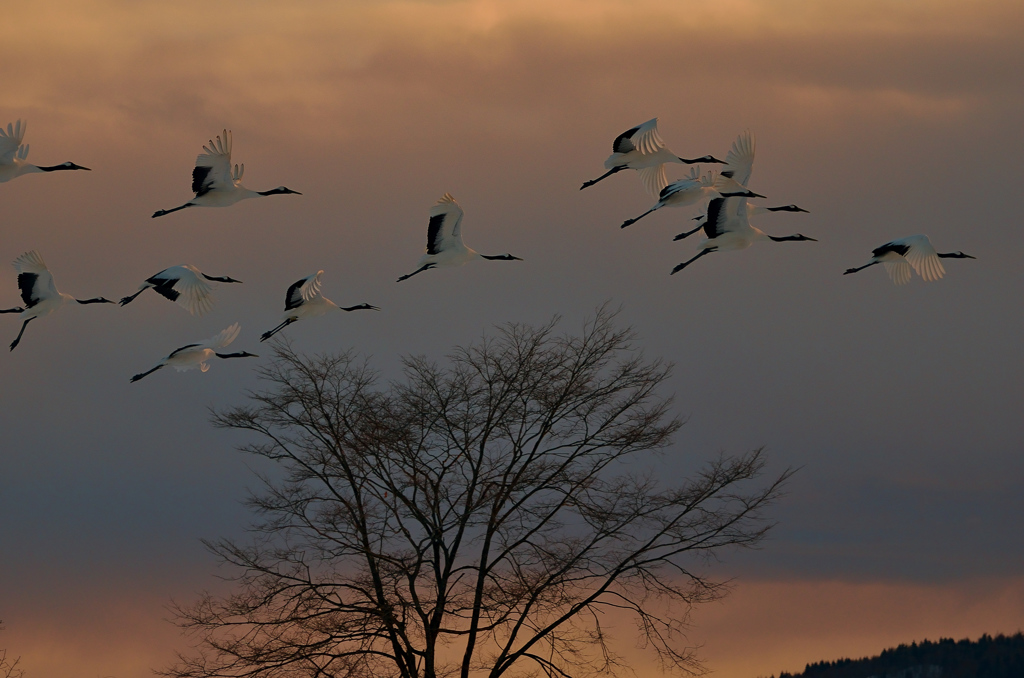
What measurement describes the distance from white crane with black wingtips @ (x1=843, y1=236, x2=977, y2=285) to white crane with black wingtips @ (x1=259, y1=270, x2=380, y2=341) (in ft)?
28.4

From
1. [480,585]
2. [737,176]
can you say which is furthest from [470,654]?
[737,176]

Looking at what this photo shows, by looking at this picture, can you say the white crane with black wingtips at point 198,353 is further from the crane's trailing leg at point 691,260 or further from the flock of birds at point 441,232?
the crane's trailing leg at point 691,260

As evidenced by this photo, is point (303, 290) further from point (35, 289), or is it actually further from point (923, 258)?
point (923, 258)

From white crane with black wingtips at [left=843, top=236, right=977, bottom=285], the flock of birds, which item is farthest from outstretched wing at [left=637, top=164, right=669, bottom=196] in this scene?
white crane with black wingtips at [left=843, top=236, right=977, bottom=285]

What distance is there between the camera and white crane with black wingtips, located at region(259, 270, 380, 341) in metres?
24.8

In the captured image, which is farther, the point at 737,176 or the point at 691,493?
the point at 691,493

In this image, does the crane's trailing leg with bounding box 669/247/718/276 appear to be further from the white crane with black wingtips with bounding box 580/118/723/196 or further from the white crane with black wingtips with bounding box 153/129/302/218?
the white crane with black wingtips with bounding box 153/129/302/218

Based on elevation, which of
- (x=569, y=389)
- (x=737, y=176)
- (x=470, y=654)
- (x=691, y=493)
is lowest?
(x=470, y=654)

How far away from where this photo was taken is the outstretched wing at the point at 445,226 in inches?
984

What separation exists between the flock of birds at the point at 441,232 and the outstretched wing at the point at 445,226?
16mm

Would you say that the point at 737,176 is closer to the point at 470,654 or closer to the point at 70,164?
the point at 470,654

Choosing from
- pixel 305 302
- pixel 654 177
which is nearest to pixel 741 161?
pixel 654 177

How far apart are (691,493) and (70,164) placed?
12.6 m

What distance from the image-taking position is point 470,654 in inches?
1064
